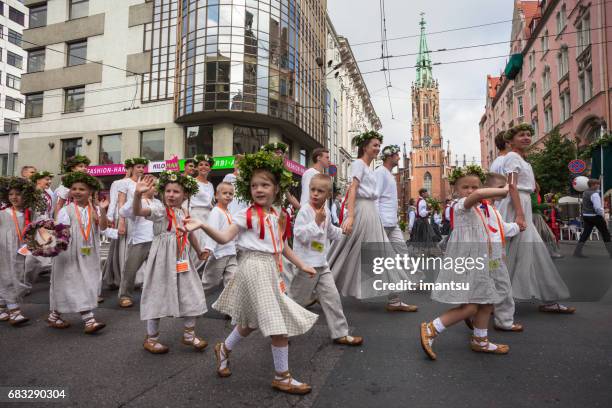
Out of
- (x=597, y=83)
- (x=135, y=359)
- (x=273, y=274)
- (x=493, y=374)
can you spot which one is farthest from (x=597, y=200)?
(x=597, y=83)

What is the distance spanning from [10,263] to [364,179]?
462 centimetres

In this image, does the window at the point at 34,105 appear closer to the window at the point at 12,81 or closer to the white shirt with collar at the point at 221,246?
the window at the point at 12,81

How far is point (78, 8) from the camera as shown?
29.2m

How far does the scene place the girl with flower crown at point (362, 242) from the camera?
4.98m

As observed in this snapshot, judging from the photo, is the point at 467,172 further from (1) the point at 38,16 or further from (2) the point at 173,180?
(1) the point at 38,16

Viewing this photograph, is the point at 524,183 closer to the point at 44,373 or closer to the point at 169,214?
the point at 169,214

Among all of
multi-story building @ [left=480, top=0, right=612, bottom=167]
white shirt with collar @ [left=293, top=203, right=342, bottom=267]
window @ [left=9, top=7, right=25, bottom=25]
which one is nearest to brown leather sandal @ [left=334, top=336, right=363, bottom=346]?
white shirt with collar @ [left=293, top=203, right=342, bottom=267]

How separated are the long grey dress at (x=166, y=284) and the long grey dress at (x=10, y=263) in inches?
88.6

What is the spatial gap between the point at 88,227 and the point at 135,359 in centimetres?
204

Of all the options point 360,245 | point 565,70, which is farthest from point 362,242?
point 565,70

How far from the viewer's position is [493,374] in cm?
311

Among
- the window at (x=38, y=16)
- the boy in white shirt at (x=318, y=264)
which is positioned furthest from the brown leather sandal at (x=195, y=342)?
the window at (x=38, y=16)

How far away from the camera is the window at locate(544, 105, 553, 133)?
1335 inches

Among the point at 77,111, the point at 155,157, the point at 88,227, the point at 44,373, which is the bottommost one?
the point at 44,373
